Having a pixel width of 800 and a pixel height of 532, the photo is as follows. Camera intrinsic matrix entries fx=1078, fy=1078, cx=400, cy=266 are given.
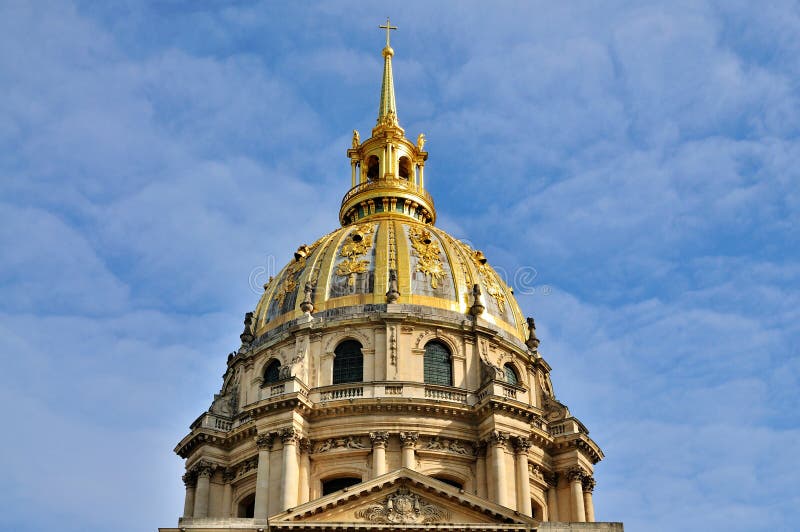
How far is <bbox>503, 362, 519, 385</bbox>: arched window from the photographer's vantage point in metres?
58.3

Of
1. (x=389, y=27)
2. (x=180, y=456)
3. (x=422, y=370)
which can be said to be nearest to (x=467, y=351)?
(x=422, y=370)

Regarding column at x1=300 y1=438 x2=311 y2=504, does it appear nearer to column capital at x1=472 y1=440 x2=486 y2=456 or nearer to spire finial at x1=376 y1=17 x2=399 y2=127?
column capital at x1=472 y1=440 x2=486 y2=456

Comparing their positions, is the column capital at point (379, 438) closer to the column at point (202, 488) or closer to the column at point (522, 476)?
the column at point (522, 476)

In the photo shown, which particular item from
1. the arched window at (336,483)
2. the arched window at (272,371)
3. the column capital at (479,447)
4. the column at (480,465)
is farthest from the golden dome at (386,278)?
the arched window at (336,483)

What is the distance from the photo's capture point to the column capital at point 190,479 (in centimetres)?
5581

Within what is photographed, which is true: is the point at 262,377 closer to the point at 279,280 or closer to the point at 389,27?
the point at 279,280

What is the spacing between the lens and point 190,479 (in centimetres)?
5612

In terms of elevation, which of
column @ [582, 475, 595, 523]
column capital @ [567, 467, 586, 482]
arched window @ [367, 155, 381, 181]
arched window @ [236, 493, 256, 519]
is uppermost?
arched window @ [367, 155, 381, 181]

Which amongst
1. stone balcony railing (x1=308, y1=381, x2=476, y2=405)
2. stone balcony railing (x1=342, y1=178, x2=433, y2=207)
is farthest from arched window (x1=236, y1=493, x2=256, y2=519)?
stone balcony railing (x1=342, y1=178, x2=433, y2=207)

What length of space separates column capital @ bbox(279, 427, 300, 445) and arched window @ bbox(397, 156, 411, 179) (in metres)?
25.5

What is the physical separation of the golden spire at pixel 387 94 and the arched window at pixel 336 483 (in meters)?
29.2

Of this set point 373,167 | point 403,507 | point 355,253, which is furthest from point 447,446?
point 373,167

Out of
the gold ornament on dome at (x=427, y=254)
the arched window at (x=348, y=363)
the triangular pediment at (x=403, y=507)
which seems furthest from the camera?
the gold ornament on dome at (x=427, y=254)

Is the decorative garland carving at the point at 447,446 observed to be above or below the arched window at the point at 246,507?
above
